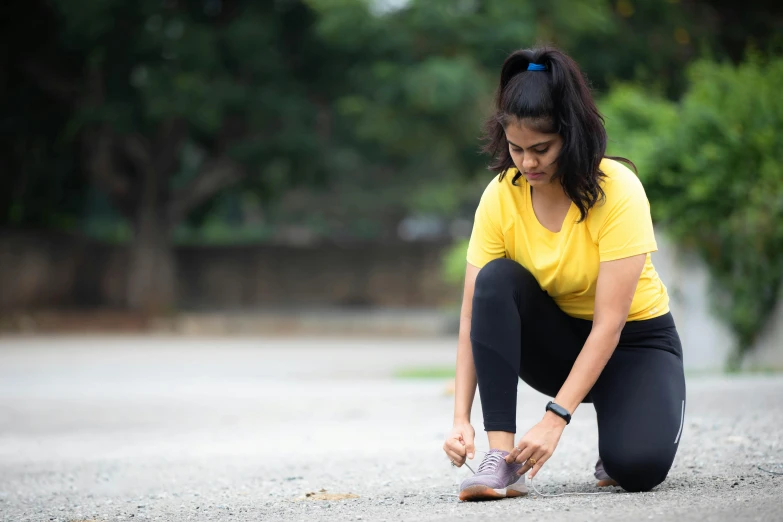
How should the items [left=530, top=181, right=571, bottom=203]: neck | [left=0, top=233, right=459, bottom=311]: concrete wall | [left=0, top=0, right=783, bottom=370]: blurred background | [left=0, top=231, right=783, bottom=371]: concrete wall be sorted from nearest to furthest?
1. [left=530, top=181, right=571, bottom=203]: neck
2. [left=0, top=0, right=783, bottom=370]: blurred background
3. [left=0, top=231, right=783, bottom=371]: concrete wall
4. [left=0, top=233, right=459, bottom=311]: concrete wall

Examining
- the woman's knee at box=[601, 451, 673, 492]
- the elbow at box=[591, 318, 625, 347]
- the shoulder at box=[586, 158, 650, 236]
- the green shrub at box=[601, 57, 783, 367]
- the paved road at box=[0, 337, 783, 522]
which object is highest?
the green shrub at box=[601, 57, 783, 367]

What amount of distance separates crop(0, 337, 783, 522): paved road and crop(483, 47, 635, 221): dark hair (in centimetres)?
94

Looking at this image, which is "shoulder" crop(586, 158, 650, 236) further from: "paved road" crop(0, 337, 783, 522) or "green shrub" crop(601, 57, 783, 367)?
"green shrub" crop(601, 57, 783, 367)

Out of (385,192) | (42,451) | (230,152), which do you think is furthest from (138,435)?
(385,192)

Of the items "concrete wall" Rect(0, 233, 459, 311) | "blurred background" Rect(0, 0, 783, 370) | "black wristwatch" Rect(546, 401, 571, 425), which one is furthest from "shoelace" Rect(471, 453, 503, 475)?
"concrete wall" Rect(0, 233, 459, 311)

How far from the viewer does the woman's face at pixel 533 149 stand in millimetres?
3004

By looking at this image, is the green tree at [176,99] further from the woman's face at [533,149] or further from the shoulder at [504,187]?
the woman's face at [533,149]

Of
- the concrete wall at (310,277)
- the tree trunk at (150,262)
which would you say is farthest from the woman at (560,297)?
the concrete wall at (310,277)

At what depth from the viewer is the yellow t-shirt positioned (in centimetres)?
309

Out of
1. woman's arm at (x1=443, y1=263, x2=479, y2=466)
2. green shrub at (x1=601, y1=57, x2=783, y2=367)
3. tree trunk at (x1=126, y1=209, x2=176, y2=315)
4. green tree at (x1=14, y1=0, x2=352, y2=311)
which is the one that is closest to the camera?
woman's arm at (x1=443, y1=263, x2=479, y2=466)

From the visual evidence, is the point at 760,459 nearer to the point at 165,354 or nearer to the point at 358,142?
the point at 165,354

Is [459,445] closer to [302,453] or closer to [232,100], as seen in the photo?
[302,453]

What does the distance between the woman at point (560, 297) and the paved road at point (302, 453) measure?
188 millimetres

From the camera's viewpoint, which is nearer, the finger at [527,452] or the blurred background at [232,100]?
the finger at [527,452]
